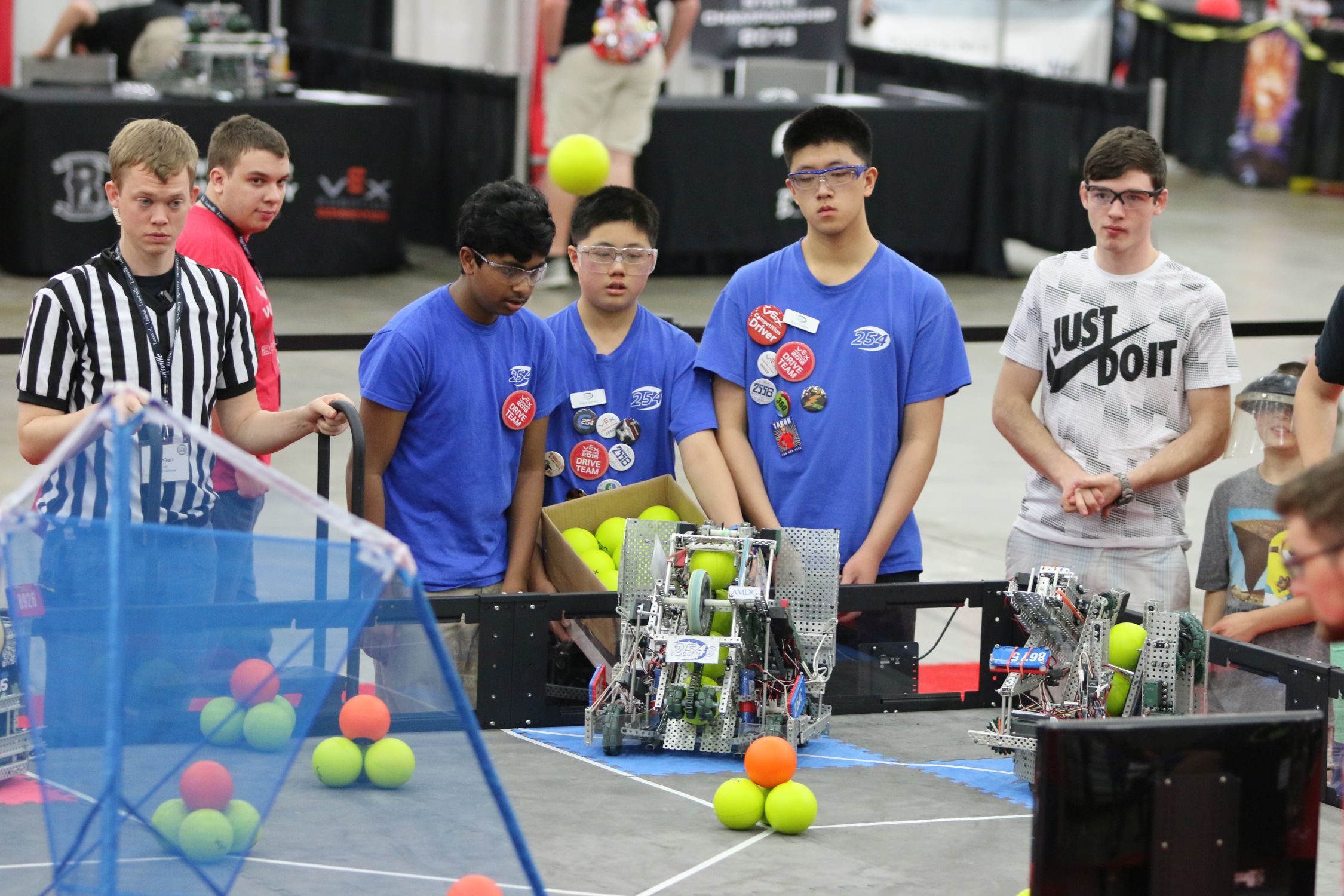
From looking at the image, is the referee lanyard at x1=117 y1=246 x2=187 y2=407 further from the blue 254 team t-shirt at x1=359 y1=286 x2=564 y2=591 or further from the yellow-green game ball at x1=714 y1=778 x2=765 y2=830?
the yellow-green game ball at x1=714 y1=778 x2=765 y2=830

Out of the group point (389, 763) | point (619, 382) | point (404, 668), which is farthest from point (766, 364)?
point (389, 763)

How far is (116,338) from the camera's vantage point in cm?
401

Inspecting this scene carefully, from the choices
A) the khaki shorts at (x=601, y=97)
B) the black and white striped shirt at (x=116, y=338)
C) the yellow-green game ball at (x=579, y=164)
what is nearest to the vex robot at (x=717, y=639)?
the black and white striped shirt at (x=116, y=338)

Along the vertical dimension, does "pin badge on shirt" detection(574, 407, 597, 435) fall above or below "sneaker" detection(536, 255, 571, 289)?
below

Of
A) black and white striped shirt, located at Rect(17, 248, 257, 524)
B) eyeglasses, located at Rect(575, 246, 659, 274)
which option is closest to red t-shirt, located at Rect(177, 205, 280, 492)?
black and white striped shirt, located at Rect(17, 248, 257, 524)

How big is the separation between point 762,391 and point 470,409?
0.85 m

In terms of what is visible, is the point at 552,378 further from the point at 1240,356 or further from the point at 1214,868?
the point at 1240,356

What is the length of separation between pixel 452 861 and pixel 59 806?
0.66m

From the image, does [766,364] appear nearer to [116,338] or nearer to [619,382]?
[619,382]

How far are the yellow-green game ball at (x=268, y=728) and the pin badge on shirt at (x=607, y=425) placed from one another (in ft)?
7.06

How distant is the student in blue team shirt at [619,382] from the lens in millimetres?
4887

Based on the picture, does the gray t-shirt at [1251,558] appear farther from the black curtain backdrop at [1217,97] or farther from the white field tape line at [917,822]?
the black curtain backdrop at [1217,97]

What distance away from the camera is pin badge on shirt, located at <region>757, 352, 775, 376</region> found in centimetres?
491

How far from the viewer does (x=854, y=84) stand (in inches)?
651
